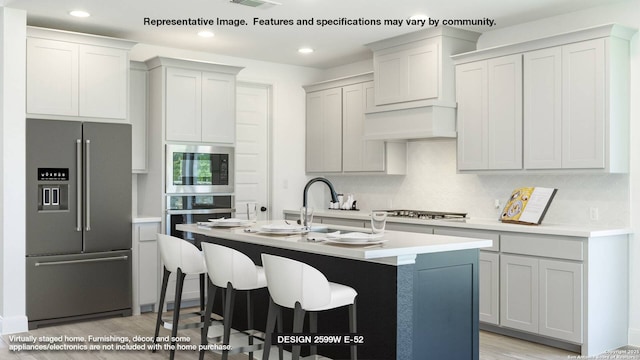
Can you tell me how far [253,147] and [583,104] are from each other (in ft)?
12.7

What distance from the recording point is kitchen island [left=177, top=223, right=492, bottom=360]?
3.14 metres

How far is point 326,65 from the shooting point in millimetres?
→ 7508

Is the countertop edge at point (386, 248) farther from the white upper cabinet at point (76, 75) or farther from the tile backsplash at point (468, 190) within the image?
the white upper cabinet at point (76, 75)

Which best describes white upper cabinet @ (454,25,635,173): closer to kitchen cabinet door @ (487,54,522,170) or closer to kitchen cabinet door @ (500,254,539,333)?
kitchen cabinet door @ (487,54,522,170)

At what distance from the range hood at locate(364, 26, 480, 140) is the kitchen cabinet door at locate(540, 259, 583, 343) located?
1.62 metres

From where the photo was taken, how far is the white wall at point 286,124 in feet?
23.8

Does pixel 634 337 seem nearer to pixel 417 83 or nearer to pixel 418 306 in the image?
pixel 418 306

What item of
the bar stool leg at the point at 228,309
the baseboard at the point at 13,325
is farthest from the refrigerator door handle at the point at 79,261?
the bar stool leg at the point at 228,309

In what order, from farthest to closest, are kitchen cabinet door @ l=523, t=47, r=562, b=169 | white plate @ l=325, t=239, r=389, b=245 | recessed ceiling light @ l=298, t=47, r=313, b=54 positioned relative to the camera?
recessed ceiling light @ l=298, t=47, r=313, b=54, kitchen cabinet door @ l=523, t=47, r=562, b=169, white plate @ l=325, t=239, r=389, b=245

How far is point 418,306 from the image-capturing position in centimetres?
322

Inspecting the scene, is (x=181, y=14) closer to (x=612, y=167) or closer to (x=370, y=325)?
(x=370, y=325)

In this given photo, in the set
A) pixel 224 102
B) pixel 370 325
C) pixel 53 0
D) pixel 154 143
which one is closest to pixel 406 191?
A: pixel 224 102

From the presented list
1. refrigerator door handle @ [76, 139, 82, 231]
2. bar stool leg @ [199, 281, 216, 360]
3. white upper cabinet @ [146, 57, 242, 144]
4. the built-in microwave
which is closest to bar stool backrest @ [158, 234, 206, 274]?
bar stool leg @ [199, 281, 216, 360]

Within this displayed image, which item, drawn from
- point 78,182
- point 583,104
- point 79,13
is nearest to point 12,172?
point 78,182
